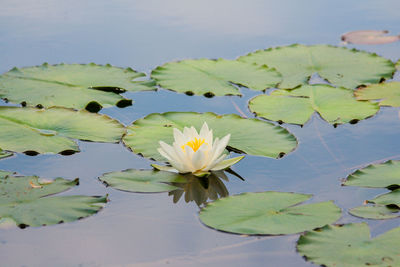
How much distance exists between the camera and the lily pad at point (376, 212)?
2170 mm

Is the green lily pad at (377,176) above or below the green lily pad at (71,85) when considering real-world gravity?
below

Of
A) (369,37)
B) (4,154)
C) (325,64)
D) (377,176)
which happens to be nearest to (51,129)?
(4,154)

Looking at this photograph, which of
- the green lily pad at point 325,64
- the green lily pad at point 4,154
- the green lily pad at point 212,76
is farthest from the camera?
the green lily pad at point 325,64

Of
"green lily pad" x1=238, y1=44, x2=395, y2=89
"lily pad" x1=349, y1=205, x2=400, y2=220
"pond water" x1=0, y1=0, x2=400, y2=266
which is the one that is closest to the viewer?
"pond water" x1=0, y1=0, x2=400, y2=266

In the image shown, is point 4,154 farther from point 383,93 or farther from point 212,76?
point 383,93

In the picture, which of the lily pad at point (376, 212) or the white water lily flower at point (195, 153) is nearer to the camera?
the lily pad at point (376, 212)

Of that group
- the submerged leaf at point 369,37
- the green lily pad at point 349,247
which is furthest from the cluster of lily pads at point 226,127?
the submerged leaf at point 369,37

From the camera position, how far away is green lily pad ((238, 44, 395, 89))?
3435 mm

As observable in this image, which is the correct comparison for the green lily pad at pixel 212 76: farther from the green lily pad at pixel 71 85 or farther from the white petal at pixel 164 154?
the white petal at pixel 164 154

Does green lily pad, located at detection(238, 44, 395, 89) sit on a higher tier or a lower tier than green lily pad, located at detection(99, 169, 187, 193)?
higher

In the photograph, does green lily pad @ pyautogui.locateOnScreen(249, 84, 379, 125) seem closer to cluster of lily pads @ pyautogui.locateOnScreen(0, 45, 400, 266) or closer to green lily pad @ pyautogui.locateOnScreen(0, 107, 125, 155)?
cluster of lily pads @ pyautogui.locateOnScreen(0, 45, 400, 266)

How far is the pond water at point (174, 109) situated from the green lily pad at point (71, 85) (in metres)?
0.11

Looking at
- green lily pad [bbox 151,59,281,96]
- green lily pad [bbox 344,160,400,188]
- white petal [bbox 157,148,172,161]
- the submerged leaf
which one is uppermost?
the submerged leaf

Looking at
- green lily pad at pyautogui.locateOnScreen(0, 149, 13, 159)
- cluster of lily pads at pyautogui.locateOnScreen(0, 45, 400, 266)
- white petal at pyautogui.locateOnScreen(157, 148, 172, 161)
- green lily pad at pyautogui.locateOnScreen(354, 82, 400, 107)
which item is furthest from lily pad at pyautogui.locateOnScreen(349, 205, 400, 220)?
green lily pad at pyautogui.locateOnScreen(0, 149, 13, 159)
